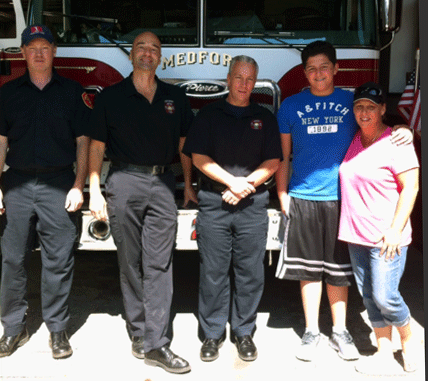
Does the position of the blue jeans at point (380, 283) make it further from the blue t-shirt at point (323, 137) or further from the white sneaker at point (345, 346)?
the blue t-shirt at point (323, 137)

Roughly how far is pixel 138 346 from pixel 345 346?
53.5 inches

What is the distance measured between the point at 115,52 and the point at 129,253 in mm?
1666

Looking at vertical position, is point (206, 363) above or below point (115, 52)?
below

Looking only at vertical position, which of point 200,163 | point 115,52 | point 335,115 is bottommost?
point 200,163

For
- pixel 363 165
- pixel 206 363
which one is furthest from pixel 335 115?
pixel 206 363

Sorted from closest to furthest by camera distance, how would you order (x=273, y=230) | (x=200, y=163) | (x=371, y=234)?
Answer: (x=371, y=234)
(x=200, y=163)
(x=273, y=230)

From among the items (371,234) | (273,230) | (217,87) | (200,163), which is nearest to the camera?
(371,234)

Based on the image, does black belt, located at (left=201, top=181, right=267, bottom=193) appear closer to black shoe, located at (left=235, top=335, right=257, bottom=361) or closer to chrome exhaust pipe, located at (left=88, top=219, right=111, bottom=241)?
chrome exhaust pipe, located at (left=88, top=219, right=111, bottom=241)

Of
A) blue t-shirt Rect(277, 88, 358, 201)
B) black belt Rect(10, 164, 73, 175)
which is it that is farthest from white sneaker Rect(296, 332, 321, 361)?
black belt Rect(10, 164, 73, 175)

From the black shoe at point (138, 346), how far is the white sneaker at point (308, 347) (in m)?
1.02

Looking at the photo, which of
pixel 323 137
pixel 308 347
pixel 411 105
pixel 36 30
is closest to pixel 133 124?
pixel 36 30

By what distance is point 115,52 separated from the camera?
4.48m

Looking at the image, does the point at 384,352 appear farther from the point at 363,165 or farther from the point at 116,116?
the point at 116,116

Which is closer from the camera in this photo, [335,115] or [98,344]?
[335,115]
